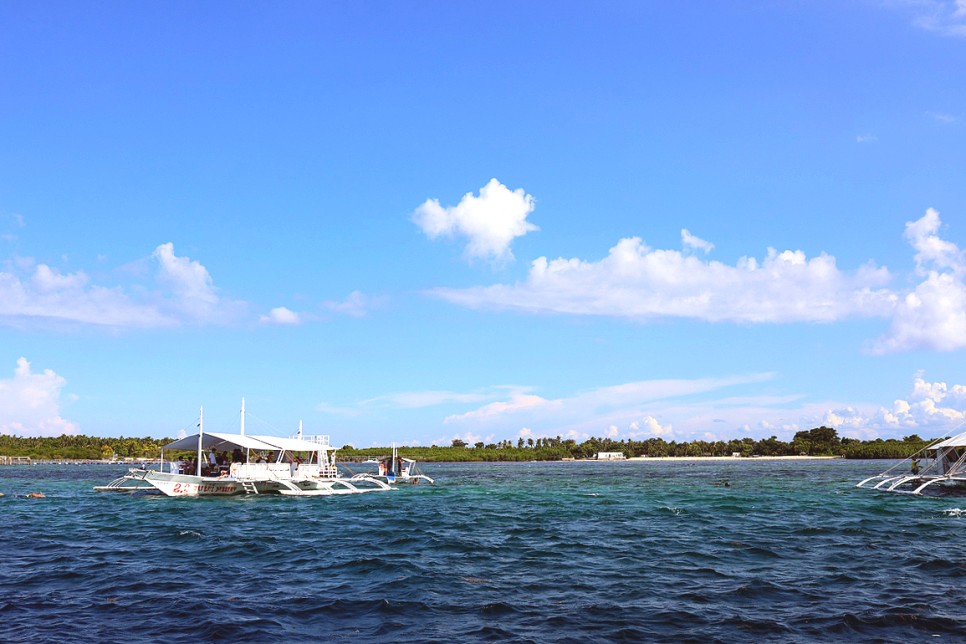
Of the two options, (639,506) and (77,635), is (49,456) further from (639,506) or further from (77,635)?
(77,635)

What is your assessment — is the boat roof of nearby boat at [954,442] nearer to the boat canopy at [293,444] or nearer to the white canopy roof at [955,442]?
the white canopy roof at [955,442]

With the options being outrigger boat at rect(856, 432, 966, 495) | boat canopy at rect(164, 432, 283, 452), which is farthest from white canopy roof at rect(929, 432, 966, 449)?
boat canopy at rect(164, 432, 283, 452)

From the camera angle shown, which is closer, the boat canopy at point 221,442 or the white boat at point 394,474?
the boat canopy at point 221,442

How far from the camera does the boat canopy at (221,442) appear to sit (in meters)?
54.7

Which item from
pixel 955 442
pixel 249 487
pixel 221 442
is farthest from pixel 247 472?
pixel 955 442

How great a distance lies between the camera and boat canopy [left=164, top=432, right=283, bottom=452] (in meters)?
54.7

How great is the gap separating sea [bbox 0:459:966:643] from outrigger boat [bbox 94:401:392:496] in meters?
12.4

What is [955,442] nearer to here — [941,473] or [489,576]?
[941,473]

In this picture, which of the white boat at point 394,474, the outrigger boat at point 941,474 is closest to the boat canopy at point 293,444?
the white boat at point 394,474

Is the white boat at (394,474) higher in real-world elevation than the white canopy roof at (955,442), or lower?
lower

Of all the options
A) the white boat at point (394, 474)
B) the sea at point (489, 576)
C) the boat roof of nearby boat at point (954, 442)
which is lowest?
the white boat at point (394, 474)

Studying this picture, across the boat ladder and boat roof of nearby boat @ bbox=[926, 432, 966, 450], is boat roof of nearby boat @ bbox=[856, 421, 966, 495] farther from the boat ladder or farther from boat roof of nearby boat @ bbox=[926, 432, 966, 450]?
the boat ladder

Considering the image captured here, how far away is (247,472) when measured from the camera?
2206 inches

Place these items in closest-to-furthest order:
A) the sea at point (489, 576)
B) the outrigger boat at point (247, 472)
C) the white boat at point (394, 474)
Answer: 1. the sea at point (489, 576)
2. the outrigger boat at point (247, 472)
3. the white boat at point (394, 474)
